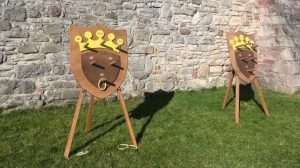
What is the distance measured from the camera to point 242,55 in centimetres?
500

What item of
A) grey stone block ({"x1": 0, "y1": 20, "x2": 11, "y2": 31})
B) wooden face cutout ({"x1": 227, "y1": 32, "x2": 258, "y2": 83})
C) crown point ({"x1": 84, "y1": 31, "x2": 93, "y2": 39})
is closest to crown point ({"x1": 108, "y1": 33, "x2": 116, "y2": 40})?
crown point ({"x1": 84, "y1": 31, "x2": 93, "y2": 39})

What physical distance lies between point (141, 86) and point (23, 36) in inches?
91.9

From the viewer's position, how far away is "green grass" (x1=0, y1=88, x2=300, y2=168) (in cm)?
359

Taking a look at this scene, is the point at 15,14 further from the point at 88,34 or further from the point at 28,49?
the point at 88,34

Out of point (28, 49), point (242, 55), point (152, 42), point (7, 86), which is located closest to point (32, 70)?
point (28, 49)

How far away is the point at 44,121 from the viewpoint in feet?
15.9

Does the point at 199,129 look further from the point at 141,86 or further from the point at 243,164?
the point at 141,86

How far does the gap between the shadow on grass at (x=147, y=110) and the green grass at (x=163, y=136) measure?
15 millimetres

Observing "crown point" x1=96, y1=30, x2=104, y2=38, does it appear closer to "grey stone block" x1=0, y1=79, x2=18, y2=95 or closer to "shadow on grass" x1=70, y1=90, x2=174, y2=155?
"shadow on grass" x1=70, y1=90, x2=174, y2=155

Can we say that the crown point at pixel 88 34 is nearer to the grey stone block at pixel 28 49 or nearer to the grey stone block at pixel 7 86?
the grey stone block at pixel 28 49

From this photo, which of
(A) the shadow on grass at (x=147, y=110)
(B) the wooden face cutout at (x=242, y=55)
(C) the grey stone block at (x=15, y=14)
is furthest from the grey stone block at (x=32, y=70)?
(B) the wooden face cutout at (x=242, y=55)

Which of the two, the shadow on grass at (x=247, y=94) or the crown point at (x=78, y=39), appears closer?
the crown point at (x=78, y=39)

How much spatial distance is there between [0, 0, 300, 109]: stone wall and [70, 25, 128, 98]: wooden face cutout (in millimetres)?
2018

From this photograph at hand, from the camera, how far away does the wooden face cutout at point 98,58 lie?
11.7 feet
